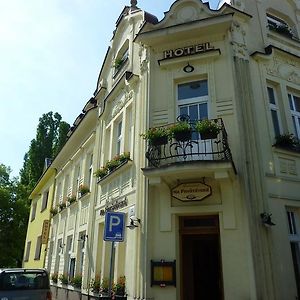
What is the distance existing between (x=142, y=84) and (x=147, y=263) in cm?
559

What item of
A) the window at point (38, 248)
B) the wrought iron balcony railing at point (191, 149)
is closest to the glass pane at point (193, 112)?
the wrought iron balcony railing at point (191, 149)

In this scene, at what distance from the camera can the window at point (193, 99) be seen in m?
9.65

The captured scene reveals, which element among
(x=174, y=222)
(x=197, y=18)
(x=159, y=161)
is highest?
(x=197, y=18)

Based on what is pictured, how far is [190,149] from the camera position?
8.63m

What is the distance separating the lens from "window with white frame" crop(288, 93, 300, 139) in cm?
1033

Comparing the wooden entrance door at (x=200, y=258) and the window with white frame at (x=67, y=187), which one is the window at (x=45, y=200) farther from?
the wooden entrance door at (x=200, y=258)

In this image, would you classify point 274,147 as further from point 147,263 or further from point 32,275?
point 32,275

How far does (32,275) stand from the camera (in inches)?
380

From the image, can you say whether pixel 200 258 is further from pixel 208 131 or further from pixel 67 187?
pixel 67 187

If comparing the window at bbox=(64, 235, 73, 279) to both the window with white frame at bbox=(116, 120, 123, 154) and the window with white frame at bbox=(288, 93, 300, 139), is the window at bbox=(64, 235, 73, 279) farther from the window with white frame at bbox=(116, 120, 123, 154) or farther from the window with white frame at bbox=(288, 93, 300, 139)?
the window with white frame at bbox=(288, 93, 300, 139)

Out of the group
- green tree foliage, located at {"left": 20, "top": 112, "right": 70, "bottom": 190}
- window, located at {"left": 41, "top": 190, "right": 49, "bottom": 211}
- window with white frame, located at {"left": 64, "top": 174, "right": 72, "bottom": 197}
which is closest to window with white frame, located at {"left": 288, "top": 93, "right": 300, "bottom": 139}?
window with white frame, located at {"left": 64, "top": 174, "right": 72, "bottom": 197}

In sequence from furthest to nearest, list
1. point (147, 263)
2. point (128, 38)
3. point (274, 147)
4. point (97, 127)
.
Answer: point (97, 127)
point (128, 38)
point (274, 147)
point (147, 263)

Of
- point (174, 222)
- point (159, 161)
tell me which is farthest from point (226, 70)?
point (174, 222)

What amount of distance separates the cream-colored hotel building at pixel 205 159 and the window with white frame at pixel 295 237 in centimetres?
3
